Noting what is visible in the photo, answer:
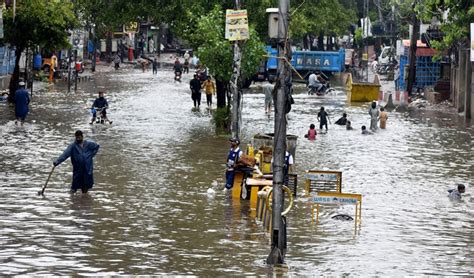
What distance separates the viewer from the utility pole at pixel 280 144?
17016 mm

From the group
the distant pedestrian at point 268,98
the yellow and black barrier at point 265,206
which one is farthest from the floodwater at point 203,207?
the distant pedestrian at point 268,98

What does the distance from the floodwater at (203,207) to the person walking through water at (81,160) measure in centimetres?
28

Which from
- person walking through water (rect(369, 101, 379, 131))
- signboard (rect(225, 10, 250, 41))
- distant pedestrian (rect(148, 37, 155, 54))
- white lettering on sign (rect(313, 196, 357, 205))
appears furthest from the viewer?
distant pedestrian (rect(148, 37, 155, 54))

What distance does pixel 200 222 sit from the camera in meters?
20.9

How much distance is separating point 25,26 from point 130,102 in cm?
611

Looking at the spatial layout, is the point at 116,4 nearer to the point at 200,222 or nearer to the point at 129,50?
the point at 200,222

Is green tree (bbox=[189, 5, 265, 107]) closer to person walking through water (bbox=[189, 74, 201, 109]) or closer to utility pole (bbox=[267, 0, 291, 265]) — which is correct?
person walking through water (bbox=[189, 74, 201, 109])

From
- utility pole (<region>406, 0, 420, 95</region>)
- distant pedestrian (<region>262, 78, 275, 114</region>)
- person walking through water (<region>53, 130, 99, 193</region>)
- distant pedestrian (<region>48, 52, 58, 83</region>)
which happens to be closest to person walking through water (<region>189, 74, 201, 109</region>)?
distant pedestrian (<region>262, 78, 275, 114</region>)

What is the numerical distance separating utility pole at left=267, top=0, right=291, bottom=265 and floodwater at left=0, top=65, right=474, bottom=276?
0.34 m

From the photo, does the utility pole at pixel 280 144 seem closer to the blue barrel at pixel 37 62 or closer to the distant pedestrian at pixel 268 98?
the distant pedestrian at pixel 268 98

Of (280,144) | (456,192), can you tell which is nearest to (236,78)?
(456,192)

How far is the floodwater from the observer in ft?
57.5

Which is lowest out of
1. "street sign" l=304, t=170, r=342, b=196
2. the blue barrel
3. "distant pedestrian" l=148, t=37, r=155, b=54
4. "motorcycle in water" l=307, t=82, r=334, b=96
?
"street sign" l=304, t=170, r=342, b=196

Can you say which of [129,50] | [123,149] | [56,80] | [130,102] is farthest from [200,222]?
[129,50]
